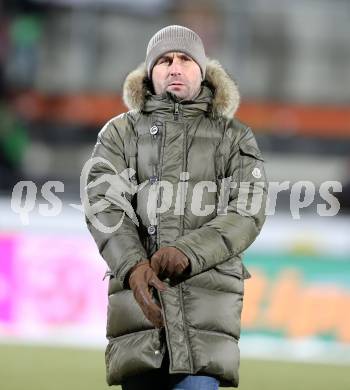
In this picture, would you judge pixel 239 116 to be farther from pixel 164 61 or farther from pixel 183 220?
pixel 183 220

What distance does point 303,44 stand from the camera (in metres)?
14.4

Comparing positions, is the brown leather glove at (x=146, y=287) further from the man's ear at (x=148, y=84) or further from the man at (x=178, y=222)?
the man's ear at (x=148, y=84)

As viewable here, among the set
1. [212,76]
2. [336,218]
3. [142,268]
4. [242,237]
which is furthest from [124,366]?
[336,218]

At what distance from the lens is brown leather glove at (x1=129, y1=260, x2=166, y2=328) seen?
8.07 ft

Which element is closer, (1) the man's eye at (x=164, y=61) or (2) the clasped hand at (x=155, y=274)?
(2) the clasped hand at (x=155, y=274)

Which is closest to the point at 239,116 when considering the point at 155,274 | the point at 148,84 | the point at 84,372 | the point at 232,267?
the point at 84,372

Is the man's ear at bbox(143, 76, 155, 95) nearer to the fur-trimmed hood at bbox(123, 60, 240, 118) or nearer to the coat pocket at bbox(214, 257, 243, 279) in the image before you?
the fur-trimmed hood at bbox(123, 60, 240, 118)

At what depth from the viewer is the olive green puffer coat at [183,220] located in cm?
252

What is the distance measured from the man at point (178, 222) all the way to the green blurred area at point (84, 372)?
2761mm

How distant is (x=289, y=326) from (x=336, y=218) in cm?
94

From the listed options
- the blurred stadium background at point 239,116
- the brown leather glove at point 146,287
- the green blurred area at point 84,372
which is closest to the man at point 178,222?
the brown leather glove at point 146,287

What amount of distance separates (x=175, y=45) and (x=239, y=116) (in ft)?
34.7

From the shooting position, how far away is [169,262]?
245 centimetres

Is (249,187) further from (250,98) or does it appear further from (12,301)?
(250,98)
